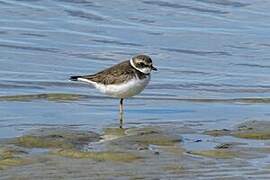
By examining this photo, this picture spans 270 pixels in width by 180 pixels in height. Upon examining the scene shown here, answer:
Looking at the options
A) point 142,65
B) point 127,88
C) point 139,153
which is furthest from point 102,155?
point 142,65

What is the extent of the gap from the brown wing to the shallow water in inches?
14.9

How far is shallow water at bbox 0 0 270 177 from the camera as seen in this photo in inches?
419

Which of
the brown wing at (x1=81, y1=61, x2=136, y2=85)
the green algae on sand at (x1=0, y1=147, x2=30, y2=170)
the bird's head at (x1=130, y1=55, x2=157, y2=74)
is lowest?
the green algae on sand at (x1=0, y1=147, x2=30, y2=170)

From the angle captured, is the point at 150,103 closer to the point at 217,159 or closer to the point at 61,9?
the point at 217,159

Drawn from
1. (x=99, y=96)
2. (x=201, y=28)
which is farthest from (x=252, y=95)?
(x=201, y=28)

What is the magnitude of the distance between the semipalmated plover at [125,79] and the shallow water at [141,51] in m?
0.27

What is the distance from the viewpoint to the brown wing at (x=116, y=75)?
10.6 meters

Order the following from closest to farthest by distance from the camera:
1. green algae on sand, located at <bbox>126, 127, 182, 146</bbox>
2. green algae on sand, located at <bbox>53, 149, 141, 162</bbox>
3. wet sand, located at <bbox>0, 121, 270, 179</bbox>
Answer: wet sand, located at <bbox>0, 121, 270, 179</bbox> → green algae on sand, located at <bbox>53, 149, 141, 162</bbox> → green algae on sand, located at <bbox>126, 127, 182, 146</bbox>

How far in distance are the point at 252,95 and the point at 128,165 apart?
4.41 metres

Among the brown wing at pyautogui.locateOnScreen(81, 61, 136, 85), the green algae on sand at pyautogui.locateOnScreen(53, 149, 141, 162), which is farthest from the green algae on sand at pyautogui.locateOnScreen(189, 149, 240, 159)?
the brown wing at pyautogui.locateOnScreen(81, 61, 136, 85)

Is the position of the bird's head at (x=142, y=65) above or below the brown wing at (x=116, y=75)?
above

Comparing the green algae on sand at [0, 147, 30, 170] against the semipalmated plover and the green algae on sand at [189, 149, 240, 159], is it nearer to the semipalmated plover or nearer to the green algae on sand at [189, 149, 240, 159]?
the green algae on sand at [189, 149, 240, 159]

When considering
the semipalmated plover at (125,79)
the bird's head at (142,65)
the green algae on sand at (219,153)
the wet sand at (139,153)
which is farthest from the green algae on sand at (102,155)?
the bird's head at (142,65)

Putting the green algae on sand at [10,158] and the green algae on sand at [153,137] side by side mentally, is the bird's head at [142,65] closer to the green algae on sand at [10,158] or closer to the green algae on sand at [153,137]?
the green algae on sand at [153,137]
